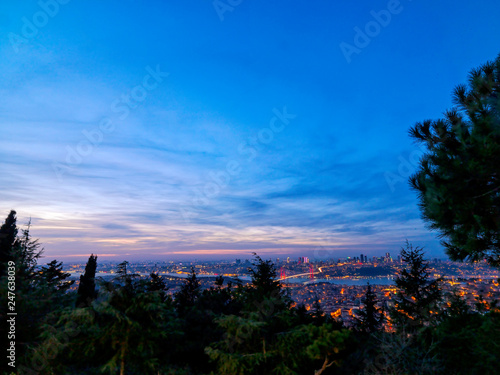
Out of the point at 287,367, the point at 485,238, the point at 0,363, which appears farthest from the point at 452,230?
the point at 0,363

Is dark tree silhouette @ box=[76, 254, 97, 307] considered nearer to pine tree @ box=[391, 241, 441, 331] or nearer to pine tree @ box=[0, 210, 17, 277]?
pine tree @ box=[0, 210, 17, 277]

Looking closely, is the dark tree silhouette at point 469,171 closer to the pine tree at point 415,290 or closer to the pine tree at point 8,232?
the pine tree at point 415,290

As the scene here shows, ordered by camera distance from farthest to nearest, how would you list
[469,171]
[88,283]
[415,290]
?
1. [88,283]
2. [415,290]
3. [469,171]

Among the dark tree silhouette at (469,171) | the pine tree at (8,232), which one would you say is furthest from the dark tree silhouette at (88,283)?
the dark tree silhouette at (469,171)

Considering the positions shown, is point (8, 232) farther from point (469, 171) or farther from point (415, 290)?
point (415, 290)

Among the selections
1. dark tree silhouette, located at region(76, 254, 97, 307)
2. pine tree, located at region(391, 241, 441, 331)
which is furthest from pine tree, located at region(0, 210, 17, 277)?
pine tree, located at region(391, 241, 441, 331)

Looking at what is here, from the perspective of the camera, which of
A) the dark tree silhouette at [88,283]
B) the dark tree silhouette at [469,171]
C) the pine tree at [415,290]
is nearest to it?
the dark tree silhouette at [469,171]

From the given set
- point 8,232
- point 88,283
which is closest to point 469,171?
point 88,283

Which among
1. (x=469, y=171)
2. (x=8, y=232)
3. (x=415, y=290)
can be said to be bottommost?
(x=415, y=290)

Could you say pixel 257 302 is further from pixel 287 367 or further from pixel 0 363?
pixel 0 363
